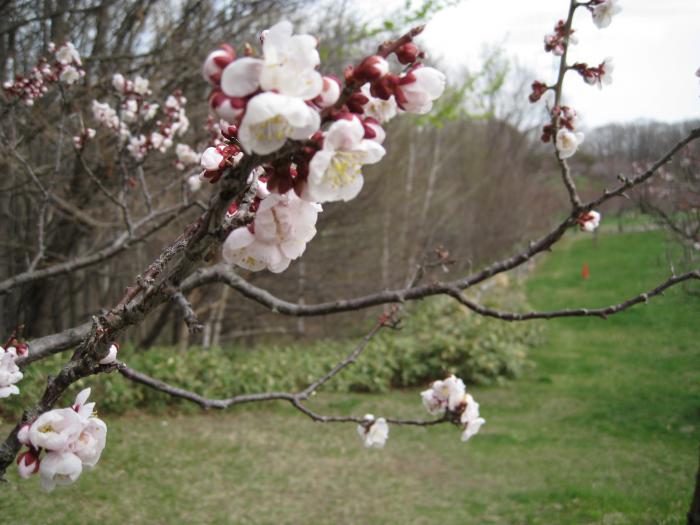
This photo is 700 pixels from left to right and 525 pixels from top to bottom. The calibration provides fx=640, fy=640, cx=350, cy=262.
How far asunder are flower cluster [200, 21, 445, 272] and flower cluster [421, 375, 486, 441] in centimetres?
193

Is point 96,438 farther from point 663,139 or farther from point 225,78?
point 663,139

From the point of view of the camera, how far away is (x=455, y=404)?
2.73 metres

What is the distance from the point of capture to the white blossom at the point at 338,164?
2.56 feet

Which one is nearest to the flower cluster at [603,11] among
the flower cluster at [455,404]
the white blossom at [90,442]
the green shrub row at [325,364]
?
the flower cluster at [455,404]

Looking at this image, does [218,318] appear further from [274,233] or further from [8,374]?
[274,233]

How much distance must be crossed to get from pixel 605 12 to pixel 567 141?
1.48 feet

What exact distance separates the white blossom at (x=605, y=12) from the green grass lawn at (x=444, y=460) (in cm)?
309

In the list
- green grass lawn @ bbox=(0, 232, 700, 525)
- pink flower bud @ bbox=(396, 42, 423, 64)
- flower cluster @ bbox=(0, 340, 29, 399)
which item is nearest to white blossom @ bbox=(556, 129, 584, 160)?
pink flower bud @ bbox=(396, 42, 423, 64)

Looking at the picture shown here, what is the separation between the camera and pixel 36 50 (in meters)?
5.85

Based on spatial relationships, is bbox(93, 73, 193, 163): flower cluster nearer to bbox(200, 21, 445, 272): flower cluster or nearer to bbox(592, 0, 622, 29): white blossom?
bbox(592, 0, 622, 29): white blossom

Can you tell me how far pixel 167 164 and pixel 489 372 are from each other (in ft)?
17.3

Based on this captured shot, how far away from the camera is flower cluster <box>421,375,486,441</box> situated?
8.86 ft

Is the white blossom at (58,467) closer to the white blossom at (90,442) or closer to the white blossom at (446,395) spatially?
the white blossom at (90,442)

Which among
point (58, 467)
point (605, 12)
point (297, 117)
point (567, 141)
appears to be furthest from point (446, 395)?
point (297, 117)
